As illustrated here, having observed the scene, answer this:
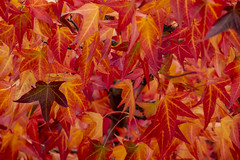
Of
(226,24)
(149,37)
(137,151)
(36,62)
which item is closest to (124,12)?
(149,37)

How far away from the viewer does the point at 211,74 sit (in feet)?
4.37

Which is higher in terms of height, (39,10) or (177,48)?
(39,10)

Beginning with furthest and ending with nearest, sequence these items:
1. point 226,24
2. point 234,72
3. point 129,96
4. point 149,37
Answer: point 129,96, point 234,72, point 149,37, point 226,24

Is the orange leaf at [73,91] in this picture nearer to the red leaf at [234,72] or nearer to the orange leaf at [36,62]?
the orange leaf at [36,62]

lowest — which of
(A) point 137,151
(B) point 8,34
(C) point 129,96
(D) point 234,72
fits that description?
(A) point 137,151

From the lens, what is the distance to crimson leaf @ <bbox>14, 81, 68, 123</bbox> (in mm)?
650

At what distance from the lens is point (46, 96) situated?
66cm

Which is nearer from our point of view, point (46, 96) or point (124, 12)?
point (124, 12)

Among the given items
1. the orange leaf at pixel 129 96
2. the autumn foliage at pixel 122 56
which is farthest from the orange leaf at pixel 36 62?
the orange leaf at pixel 129 96

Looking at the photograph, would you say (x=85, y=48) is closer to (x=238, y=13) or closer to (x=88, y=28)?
(x=88, y=28)

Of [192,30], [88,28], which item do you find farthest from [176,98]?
[88,28]

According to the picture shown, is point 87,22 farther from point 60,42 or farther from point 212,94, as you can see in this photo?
point 212,94

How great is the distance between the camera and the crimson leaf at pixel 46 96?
2.13ft

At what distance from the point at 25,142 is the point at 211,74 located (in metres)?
0.92
